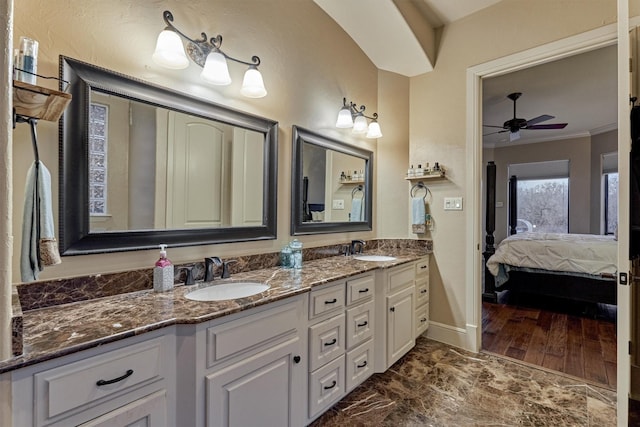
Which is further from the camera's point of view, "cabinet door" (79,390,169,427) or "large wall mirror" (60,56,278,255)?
"large wall mirror" (60,56,278,255)

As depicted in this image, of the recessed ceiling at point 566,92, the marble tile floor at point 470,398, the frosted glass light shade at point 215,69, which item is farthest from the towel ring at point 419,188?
the frosted glass light shade at point 215,69

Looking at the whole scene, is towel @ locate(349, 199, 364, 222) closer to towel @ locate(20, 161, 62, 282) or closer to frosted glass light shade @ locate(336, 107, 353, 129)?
frosted glass light shade @ locate(336, 107, 353, 129)

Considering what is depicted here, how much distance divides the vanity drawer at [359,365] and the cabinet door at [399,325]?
0.60 ft

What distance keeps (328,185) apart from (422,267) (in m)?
1.13

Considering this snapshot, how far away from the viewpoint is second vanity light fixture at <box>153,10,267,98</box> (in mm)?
1419

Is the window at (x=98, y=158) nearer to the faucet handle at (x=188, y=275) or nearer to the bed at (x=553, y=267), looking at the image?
the faucet handle at (x=188, y=275)

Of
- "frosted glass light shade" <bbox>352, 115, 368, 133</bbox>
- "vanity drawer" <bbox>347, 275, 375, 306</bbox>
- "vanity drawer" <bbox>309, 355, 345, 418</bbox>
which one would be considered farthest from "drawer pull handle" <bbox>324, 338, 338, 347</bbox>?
"frosted glass light shade" <bbox>352, 115, 368, 133</bbox>

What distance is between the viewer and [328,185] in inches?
100

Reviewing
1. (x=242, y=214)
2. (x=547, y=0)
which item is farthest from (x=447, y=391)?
(x=547, y=0)

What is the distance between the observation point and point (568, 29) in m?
2.21

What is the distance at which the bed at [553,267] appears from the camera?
327cm

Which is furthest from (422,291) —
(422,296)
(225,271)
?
(225,271)

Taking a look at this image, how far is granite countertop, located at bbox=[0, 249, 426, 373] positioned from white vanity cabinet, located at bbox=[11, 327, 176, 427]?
4 centimetres

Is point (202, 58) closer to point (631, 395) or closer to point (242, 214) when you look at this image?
point (242, 214)
